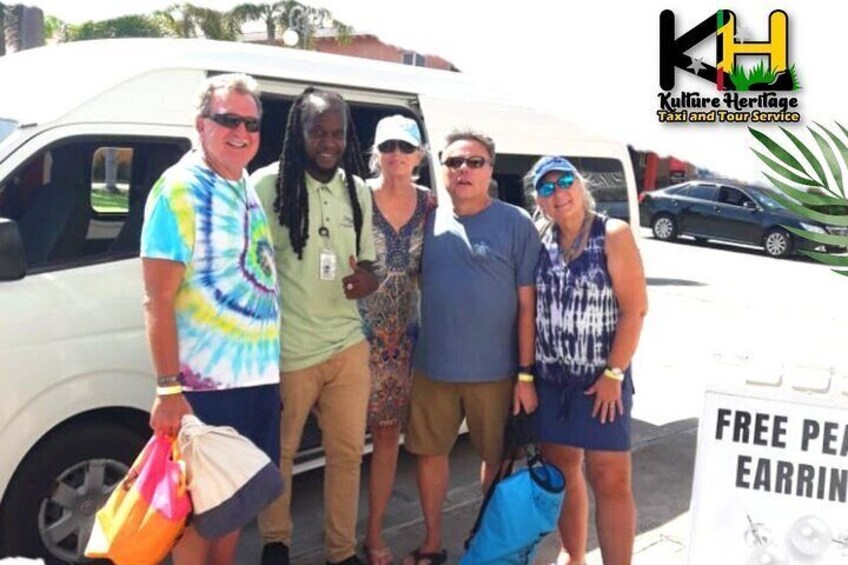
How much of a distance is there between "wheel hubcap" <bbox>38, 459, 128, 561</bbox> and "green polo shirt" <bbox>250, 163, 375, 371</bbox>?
86 cm

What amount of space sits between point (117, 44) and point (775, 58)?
2.66m

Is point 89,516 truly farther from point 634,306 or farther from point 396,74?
point 396,74

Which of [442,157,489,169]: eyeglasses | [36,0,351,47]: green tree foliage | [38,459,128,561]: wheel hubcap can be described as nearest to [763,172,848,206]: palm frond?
[442,157,489,169]: eyeglasses

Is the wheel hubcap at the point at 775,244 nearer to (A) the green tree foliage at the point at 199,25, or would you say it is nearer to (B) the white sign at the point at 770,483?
(A) the green tree foliage at the point at 199,25

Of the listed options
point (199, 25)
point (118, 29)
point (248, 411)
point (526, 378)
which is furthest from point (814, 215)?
point (199, 25)

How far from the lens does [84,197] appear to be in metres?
3.49

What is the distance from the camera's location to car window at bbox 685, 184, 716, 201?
60.7 ft

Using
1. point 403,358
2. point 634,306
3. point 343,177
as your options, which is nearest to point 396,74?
point 343,177

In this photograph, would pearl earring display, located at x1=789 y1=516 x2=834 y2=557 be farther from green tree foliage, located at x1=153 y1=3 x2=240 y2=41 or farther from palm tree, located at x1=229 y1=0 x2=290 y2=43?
green tree foliage, located at x1=153 y1=3 x2=240 y2=41

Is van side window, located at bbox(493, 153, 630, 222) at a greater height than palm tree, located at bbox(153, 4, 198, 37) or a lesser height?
lesser

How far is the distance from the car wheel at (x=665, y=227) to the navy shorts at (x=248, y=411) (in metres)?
17.3

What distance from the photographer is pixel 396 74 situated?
14.9 feet

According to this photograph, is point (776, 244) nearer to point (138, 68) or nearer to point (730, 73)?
point (730, 73)

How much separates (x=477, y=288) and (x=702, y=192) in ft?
54.2
